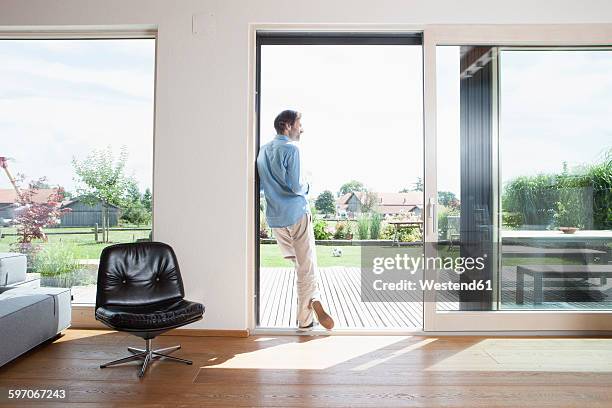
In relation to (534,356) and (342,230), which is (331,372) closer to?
(342,230)

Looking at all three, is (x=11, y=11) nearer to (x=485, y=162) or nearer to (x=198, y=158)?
(x=198, y=158)

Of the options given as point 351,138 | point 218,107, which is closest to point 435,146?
point 351,138

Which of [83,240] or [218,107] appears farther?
[83,240]

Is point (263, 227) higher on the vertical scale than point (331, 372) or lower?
higher

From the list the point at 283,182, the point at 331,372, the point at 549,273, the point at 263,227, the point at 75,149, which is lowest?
the point at 331,372

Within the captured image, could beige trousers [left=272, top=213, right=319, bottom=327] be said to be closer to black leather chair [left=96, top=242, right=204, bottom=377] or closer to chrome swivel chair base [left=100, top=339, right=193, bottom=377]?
black leather chair [left=96, top=242, right=204, bottom=377]

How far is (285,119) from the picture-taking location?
3891 mm

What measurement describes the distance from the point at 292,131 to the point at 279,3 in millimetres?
1024

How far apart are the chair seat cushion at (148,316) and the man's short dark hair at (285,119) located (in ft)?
5.26

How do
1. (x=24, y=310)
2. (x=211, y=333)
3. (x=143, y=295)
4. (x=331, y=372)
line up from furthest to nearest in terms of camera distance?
(x=211, y=333) → (x=143, y=295) → (x=24, y=310) → (x=331, y=372)

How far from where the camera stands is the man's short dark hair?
3.88 metres

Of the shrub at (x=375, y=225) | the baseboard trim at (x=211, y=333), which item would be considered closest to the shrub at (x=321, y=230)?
the shrub at (x=375, y=225)

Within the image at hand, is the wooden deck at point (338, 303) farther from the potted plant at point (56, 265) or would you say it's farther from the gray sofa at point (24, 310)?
the potted plant at point (56, 265)

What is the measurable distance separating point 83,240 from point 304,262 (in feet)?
6.31
